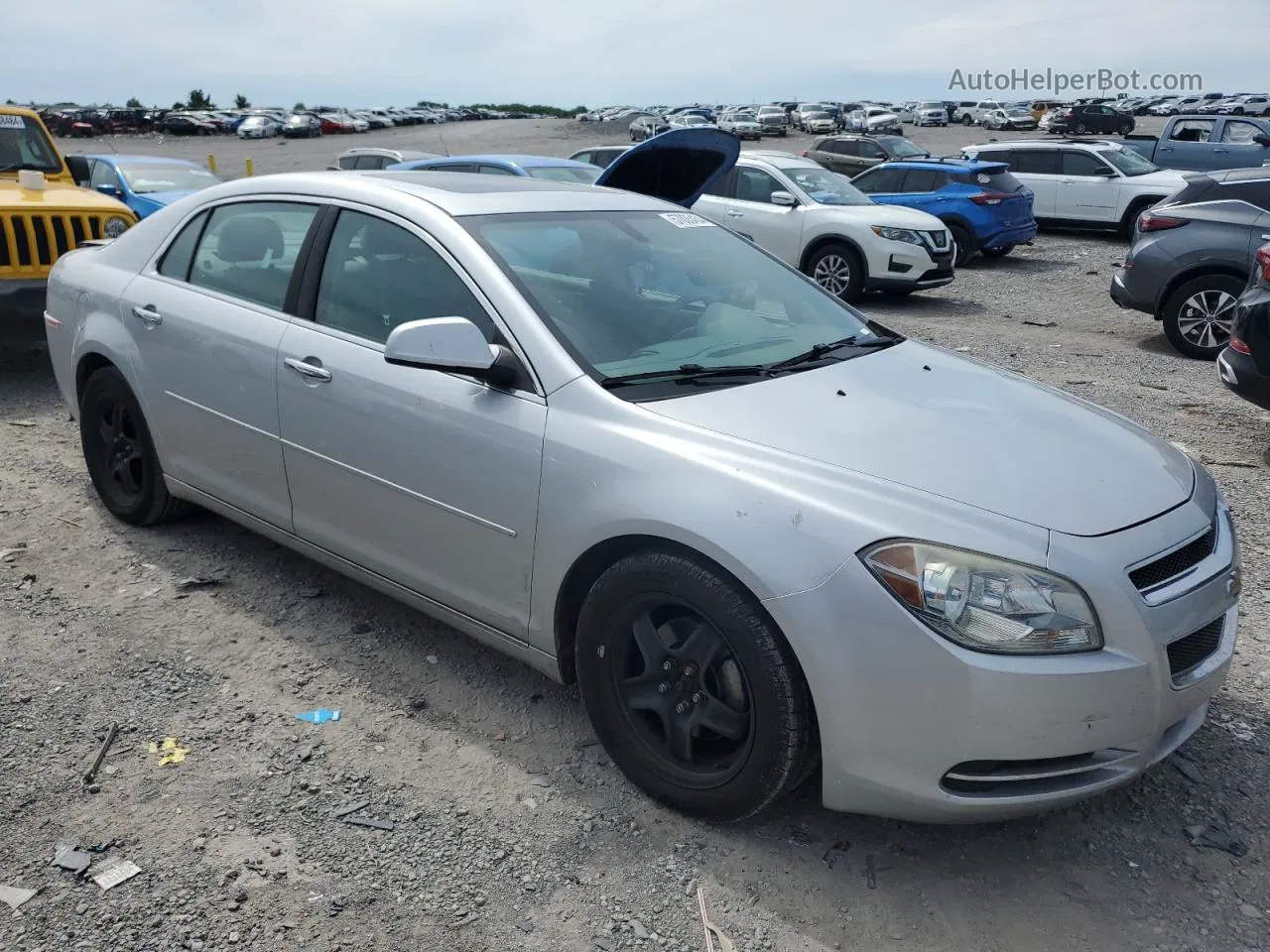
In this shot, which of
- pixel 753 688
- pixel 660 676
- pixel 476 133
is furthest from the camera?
pixel 476 133

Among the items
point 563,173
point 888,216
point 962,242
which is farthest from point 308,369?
point 962,242

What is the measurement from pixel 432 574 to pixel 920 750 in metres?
1.67

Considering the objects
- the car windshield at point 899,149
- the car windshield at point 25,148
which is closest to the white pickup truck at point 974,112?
the car windshield at point 899,149

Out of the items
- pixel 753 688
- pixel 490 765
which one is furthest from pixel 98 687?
pixel 753 688

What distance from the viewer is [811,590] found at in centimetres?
260

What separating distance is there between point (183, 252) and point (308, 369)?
1252 mm

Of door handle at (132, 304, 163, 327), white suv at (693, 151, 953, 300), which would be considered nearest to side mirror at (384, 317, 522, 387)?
door handle at (132, 304, 163, 327)

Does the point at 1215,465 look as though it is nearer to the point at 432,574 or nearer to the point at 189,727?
the point at 432,574

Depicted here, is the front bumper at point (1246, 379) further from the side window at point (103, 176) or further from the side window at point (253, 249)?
the side window at point (103, 176)

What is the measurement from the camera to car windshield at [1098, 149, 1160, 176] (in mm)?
18188

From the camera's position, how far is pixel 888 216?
12828 millimetres

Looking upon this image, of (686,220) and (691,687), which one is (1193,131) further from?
(691,687)

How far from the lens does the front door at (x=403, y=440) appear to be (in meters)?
3.26

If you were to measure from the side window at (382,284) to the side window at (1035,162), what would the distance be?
56.7 feet
